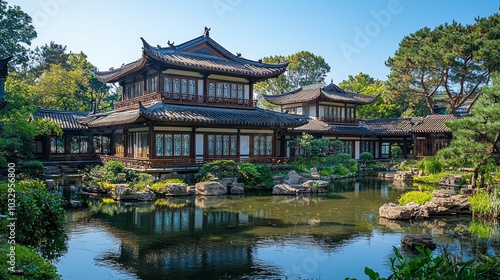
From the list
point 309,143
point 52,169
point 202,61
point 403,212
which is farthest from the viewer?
point 309,143

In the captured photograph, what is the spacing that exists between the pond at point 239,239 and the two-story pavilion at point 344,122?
A: 20.5m

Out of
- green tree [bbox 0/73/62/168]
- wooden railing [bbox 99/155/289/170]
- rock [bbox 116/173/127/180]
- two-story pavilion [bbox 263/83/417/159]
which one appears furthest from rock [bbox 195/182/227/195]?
two-story pavilion [bbox 263/83/417/159]

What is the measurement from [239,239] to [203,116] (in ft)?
45.7

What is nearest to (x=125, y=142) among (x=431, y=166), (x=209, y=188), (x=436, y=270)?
(x=209, y=188)

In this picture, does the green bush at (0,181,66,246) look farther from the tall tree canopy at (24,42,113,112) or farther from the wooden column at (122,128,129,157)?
the tall tree canopy at (24,42,113,112)

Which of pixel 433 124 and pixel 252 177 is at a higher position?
pixel 433 124

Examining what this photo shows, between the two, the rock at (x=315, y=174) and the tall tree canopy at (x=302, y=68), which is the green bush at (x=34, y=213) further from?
the tall tree canopy at (x=302, y=68)

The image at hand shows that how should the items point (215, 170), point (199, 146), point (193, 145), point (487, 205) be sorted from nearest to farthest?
A: point (487, 205) → point (215, 170) → point (193, 145) → point (199, 146)

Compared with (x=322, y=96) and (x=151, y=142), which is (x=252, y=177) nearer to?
(x=151, y=142)

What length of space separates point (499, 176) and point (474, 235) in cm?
835

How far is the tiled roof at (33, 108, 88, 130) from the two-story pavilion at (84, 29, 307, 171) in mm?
2103

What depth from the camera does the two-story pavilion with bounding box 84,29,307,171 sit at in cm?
2430

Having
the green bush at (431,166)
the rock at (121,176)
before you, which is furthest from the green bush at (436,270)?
the green bush at (431,166)

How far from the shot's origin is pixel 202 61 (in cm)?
2705
